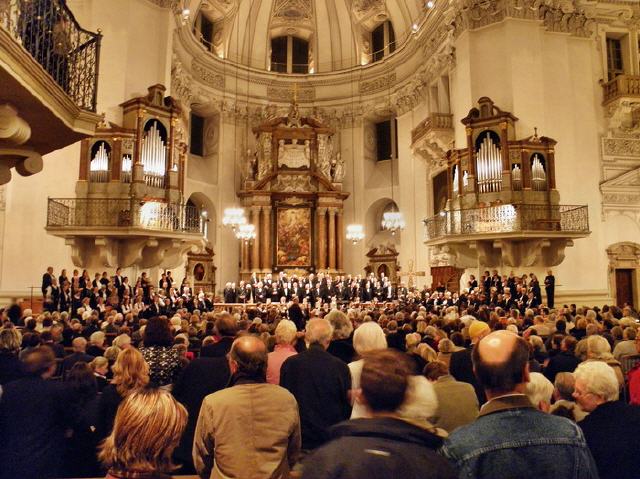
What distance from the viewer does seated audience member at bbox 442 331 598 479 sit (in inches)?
70.7

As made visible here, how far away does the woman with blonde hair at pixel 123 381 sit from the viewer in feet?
11.3

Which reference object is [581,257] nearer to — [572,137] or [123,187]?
[572,137]

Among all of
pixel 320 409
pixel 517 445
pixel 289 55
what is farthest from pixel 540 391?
pixel 289 55

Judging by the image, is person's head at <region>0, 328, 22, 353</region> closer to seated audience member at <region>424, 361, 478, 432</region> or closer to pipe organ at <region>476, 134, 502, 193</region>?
seated audience member at <region>424, 361, 478, 432</region>

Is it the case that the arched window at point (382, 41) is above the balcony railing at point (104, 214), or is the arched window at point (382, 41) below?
above

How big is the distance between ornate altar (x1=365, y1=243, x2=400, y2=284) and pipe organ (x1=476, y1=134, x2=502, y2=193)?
22.9ft

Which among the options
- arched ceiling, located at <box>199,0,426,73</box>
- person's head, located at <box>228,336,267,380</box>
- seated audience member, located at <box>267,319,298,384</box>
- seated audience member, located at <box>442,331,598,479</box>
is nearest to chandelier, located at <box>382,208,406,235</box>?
arched ceiling, located at <box>199,0,426,73</box>

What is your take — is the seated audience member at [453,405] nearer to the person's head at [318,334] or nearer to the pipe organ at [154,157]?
the person's head at [318,334]

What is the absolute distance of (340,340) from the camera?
4.77 m

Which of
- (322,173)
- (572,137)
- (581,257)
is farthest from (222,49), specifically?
(581,257)

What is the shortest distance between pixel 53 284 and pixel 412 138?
45.1 feet

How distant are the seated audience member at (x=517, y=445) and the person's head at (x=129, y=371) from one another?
2283 millimetres

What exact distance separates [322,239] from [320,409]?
19751 mm

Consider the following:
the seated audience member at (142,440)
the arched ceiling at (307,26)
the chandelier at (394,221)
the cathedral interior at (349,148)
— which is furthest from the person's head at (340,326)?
the arched ceiling at (307,26)
